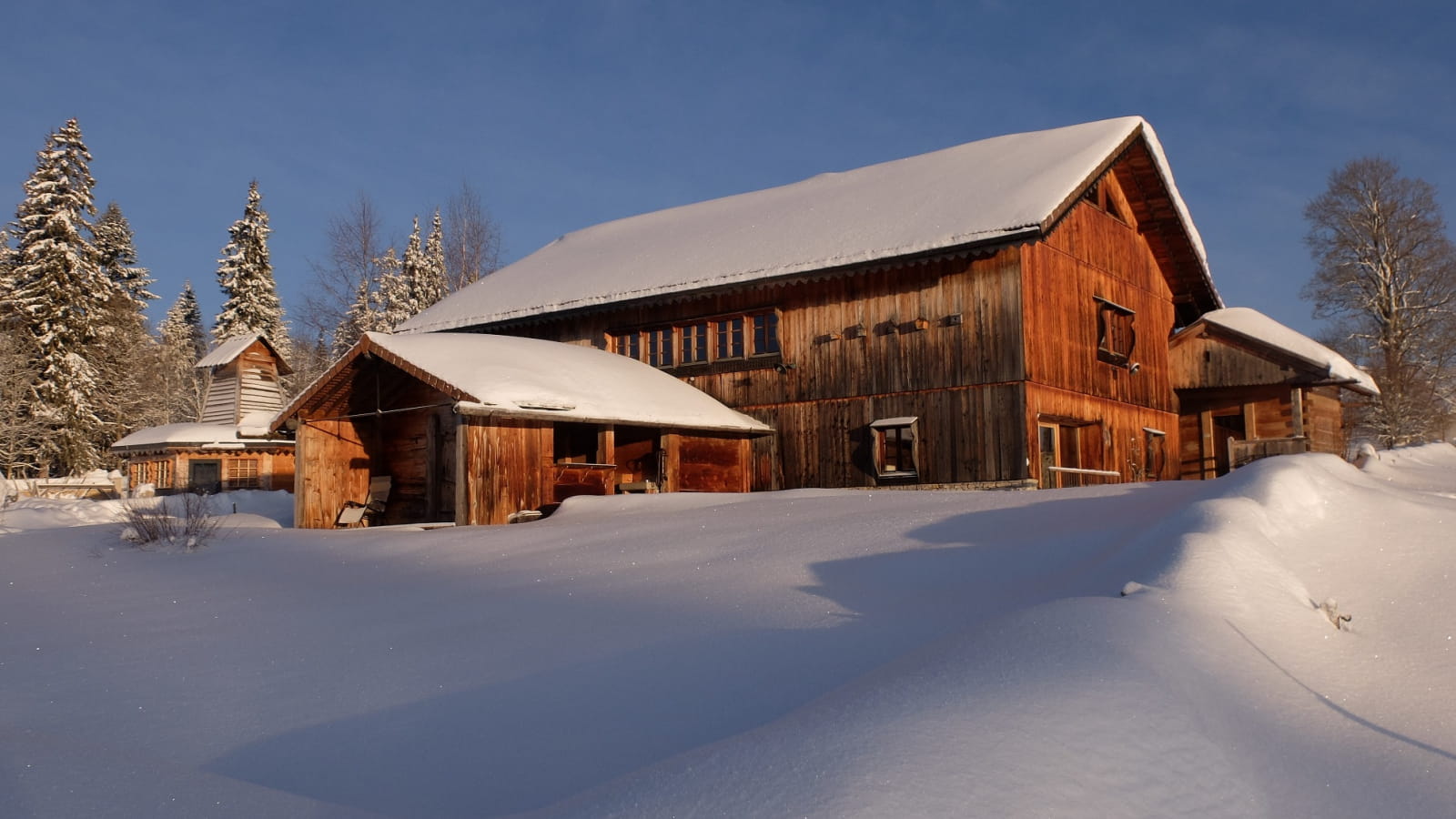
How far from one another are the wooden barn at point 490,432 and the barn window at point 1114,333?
23.2 ft

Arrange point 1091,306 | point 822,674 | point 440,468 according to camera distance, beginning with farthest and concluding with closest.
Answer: point 1091,306, point 440,468, point 822,674

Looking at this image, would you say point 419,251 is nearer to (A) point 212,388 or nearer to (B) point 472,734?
(A) point 212,388

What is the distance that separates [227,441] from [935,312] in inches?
1024

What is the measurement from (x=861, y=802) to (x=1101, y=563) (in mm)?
3751

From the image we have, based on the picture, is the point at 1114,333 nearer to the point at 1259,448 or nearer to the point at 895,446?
the point at 1259,448

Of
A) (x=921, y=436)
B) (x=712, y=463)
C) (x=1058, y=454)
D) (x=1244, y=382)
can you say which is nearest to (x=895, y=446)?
(x=921, y=436)

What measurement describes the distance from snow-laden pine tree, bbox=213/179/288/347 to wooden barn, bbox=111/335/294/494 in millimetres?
13584

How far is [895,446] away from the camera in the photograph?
58.5ft

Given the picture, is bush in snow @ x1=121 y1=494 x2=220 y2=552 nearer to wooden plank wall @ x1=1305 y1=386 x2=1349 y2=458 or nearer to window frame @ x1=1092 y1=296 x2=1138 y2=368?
window frame @ x1=1092 y1=296 x2=1138 y2=368

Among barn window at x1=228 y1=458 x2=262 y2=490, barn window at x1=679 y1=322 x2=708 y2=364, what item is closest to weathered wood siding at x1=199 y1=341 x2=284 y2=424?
barn window at x1=228 y1=458 x2=262 y2=490

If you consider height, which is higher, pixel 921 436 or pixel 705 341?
pixel 705 341

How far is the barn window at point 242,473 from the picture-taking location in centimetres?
3444

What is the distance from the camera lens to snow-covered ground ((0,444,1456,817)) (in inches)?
121

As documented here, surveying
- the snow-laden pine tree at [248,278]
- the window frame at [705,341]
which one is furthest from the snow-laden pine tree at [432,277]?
the window frame at [705,341]
